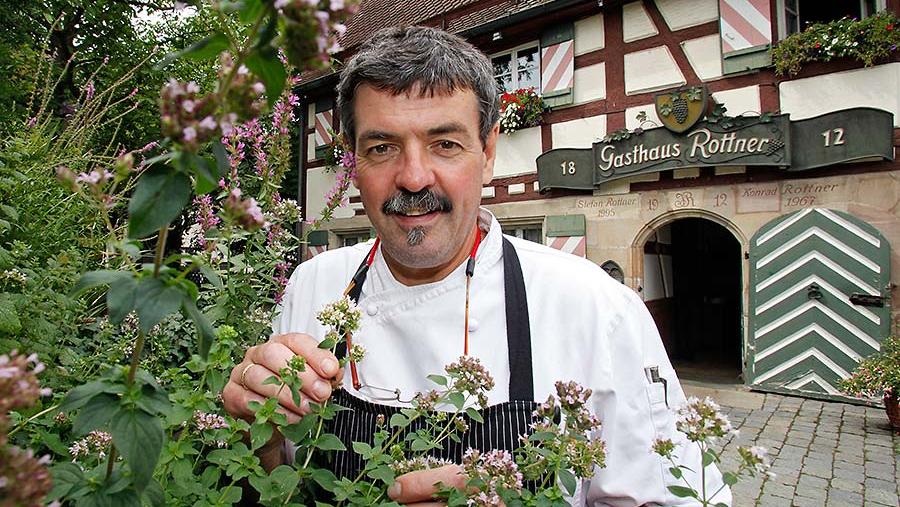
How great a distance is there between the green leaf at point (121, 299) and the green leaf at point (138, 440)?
11cm

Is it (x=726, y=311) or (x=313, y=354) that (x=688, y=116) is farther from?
(x=313, y=354)

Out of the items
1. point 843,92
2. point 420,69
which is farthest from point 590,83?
point 420,69

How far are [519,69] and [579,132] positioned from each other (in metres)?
1.69

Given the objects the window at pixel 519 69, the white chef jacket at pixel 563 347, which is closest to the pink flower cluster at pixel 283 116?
the white chef jacket at pixel 563 347

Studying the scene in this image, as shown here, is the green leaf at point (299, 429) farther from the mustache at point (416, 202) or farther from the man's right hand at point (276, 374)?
the mustache at point (416, 202)

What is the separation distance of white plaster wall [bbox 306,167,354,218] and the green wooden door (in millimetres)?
7560

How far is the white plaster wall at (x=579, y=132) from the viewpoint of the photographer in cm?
860

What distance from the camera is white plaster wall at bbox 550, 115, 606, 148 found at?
339 inches

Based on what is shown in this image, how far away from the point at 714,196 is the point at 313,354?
298 inches

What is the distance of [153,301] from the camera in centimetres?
52

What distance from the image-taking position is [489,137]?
76.9 inches

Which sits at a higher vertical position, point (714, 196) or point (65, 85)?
point (65, 85)

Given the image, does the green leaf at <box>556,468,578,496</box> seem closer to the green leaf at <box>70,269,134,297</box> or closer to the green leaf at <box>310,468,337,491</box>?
the green leaf at <box>310,468,337,491</box>

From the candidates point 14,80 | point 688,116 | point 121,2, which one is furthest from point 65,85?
point 688,116
